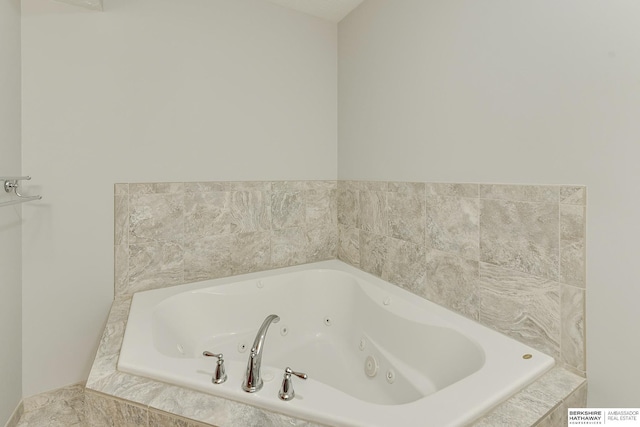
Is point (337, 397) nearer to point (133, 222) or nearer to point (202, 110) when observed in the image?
point (133, 222)

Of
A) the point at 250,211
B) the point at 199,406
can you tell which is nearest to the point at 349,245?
the point at 250,211

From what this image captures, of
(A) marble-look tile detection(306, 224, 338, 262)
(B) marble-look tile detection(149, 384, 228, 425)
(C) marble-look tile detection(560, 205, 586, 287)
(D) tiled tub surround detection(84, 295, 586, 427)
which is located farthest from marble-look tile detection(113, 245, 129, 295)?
(C) marble-look tile detection(560, 205, 586, 287)

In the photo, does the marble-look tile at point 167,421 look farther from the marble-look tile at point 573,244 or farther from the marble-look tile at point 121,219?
the marble-look tile at point 573,244

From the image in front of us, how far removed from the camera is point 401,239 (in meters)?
1.86

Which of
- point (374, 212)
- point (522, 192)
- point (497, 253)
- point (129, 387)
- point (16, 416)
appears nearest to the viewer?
point (129, 387)

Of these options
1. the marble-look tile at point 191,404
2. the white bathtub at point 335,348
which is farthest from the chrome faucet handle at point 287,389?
the marble-look tile at point 191,404

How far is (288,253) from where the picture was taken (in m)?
2.28

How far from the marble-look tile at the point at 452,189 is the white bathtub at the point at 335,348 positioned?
580 mm

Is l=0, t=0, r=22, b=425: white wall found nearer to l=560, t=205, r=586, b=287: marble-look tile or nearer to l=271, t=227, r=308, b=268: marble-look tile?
l=271, t=227, r=308, b=268: marble-look tile

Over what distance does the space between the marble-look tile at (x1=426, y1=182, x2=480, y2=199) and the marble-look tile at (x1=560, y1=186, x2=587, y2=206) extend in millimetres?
332

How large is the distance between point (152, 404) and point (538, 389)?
1187 mm

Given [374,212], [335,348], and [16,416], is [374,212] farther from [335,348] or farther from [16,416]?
[16,416]

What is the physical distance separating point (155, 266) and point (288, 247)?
0.86 meters

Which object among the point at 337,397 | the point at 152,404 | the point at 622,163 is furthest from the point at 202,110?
the point at 622,163
